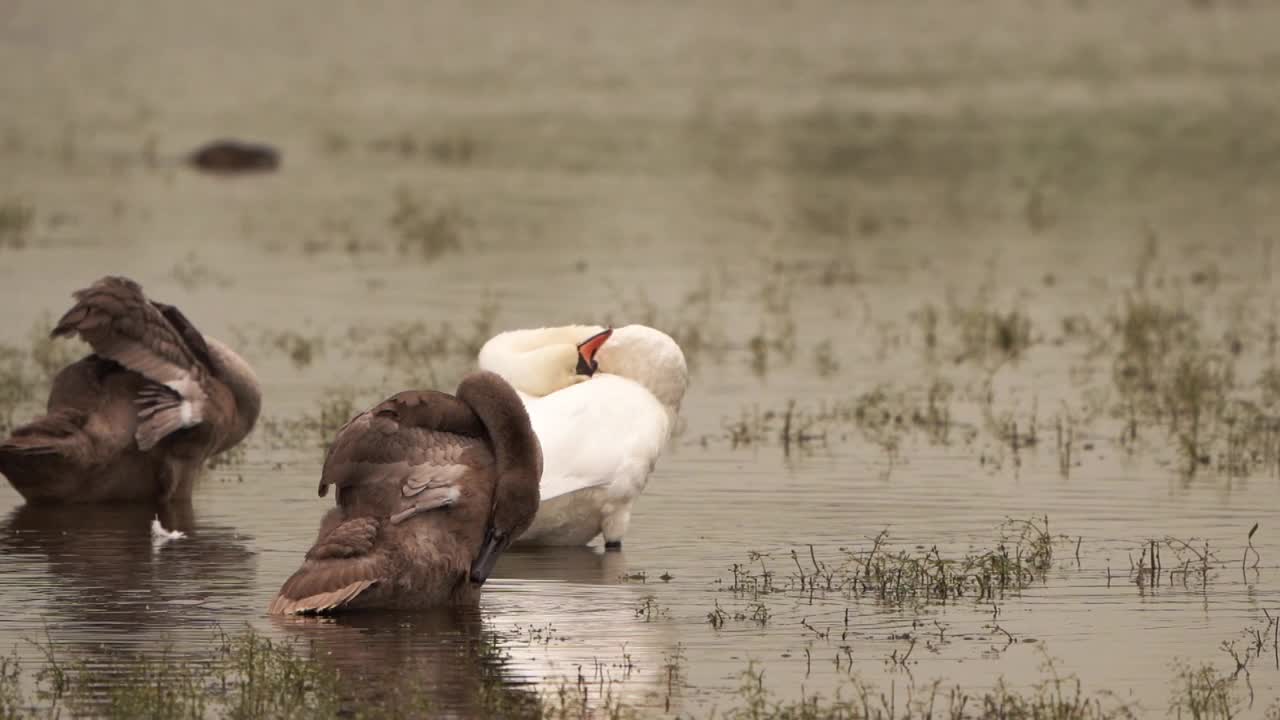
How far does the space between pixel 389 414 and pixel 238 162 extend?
27.0 m

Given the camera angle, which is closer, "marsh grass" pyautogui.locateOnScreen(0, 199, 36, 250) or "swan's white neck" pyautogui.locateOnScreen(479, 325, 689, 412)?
"swan's white neck" pyautogui.locateOnScreen(479, 325, 689, 412)

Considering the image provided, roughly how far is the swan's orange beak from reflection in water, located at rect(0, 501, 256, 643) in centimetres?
188

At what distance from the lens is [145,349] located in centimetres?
1302

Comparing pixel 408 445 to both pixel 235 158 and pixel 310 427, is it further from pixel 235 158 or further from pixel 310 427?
pixel 235 158

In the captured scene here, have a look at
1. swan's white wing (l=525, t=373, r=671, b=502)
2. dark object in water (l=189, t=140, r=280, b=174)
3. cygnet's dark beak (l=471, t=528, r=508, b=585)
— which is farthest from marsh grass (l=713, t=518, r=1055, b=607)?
dark object in water (l=189, t=140, r=280, b=174)

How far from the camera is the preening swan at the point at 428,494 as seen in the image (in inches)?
405

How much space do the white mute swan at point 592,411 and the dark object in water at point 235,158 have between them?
2442 centimetres

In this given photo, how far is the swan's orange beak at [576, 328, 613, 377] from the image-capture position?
12688 mm

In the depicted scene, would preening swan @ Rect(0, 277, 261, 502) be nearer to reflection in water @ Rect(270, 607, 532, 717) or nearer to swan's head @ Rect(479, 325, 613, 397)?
swan's head @ Rect(479, 325, 613, 397)

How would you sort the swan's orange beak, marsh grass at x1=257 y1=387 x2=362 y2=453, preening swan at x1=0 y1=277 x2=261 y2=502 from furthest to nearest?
marsh grass at x1=257 y1=387 x2=362 y2=453
preening swan at x1=0 y1=277 x2=261 y2=502
the swan's orange beak

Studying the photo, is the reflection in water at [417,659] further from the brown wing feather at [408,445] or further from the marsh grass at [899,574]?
the marsh grass at [899,574]

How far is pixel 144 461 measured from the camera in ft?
43.1

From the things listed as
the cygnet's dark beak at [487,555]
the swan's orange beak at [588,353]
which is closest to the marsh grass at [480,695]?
the cygnet's dark beak at [487,555]

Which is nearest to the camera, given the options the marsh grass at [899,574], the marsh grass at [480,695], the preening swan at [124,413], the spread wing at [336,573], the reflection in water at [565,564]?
the marsh grass at [480,695]
